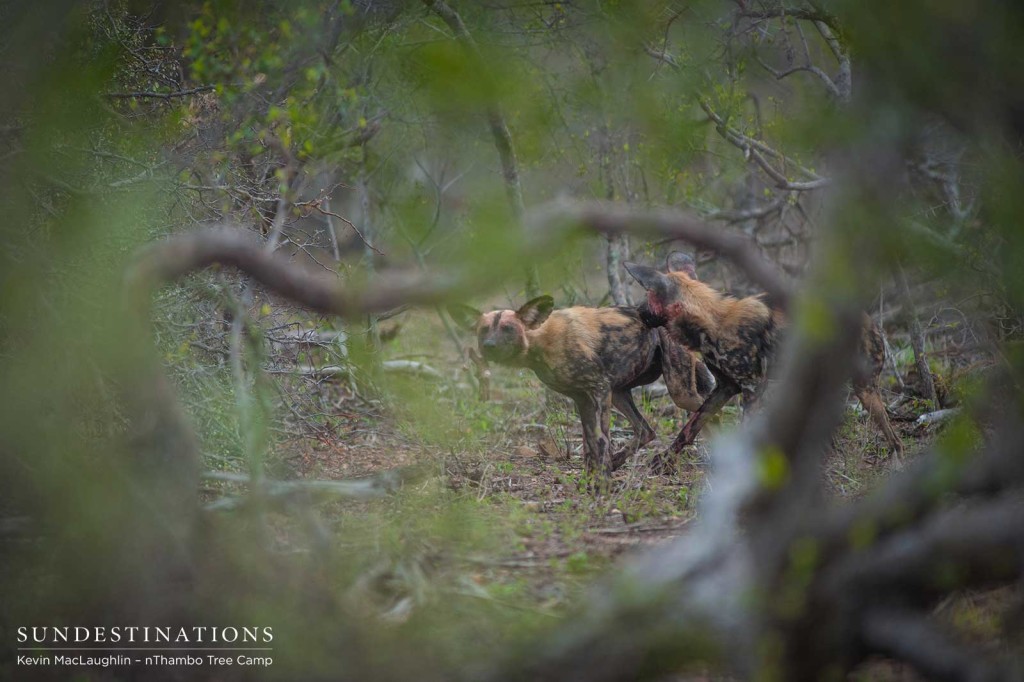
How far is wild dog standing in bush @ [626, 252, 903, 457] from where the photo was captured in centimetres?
678

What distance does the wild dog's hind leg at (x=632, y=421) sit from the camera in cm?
744

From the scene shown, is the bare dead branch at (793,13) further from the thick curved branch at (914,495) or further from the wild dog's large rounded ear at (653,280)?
the thick curved branch at (914,495)

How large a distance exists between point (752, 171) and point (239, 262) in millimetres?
7231

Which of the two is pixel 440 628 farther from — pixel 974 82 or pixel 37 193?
pixel 37 193

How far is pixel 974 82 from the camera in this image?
334 cm

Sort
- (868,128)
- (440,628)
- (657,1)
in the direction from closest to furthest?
(868,128)
(440,628)
(657,1)

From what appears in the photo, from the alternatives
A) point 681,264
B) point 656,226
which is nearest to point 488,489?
point 681,264

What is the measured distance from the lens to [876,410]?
6.71 meters

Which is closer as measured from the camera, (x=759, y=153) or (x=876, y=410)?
(x=876, y=410)

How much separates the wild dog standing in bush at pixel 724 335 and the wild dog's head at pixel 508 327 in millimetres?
764

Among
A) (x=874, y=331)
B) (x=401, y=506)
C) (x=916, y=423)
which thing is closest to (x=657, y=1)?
(x=874, y=331)

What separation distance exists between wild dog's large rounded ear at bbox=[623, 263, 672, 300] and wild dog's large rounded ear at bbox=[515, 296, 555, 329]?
2.19 ft

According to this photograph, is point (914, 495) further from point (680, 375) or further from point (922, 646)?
point (680, 375)

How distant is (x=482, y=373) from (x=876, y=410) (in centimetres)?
327
